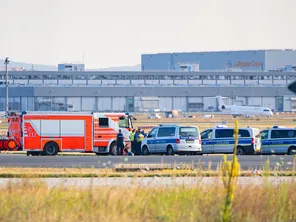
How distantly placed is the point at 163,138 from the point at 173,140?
0.79 m

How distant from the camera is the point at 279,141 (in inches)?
1825

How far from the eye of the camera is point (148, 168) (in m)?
30.2

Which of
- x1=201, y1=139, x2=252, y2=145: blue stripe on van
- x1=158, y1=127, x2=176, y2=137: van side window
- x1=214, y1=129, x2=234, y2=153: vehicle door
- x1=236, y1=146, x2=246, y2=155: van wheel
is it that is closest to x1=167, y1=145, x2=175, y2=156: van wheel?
x1=158, y1=127, x2=176, y2=137: van side window

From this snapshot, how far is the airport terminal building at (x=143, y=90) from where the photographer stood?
456 ft

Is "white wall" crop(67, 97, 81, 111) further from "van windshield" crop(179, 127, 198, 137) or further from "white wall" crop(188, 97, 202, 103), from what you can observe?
"van windshield" crop(179, 127, 198, 137)

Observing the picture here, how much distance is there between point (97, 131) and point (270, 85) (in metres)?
108

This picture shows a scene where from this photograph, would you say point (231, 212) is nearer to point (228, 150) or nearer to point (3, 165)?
point (3, 165)

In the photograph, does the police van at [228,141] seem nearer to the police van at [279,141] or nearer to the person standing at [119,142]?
the police van at [279,141]

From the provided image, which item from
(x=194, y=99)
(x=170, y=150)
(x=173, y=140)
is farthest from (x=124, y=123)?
(x=194, y=99)

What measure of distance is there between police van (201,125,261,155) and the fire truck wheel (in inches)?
338

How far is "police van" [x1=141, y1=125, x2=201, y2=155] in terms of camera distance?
4469 cm

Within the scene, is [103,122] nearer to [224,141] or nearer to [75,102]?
[224,141]

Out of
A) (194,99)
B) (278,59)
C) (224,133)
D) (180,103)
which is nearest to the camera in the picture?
(224,133)

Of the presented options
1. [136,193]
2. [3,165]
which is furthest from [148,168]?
[136,193]
